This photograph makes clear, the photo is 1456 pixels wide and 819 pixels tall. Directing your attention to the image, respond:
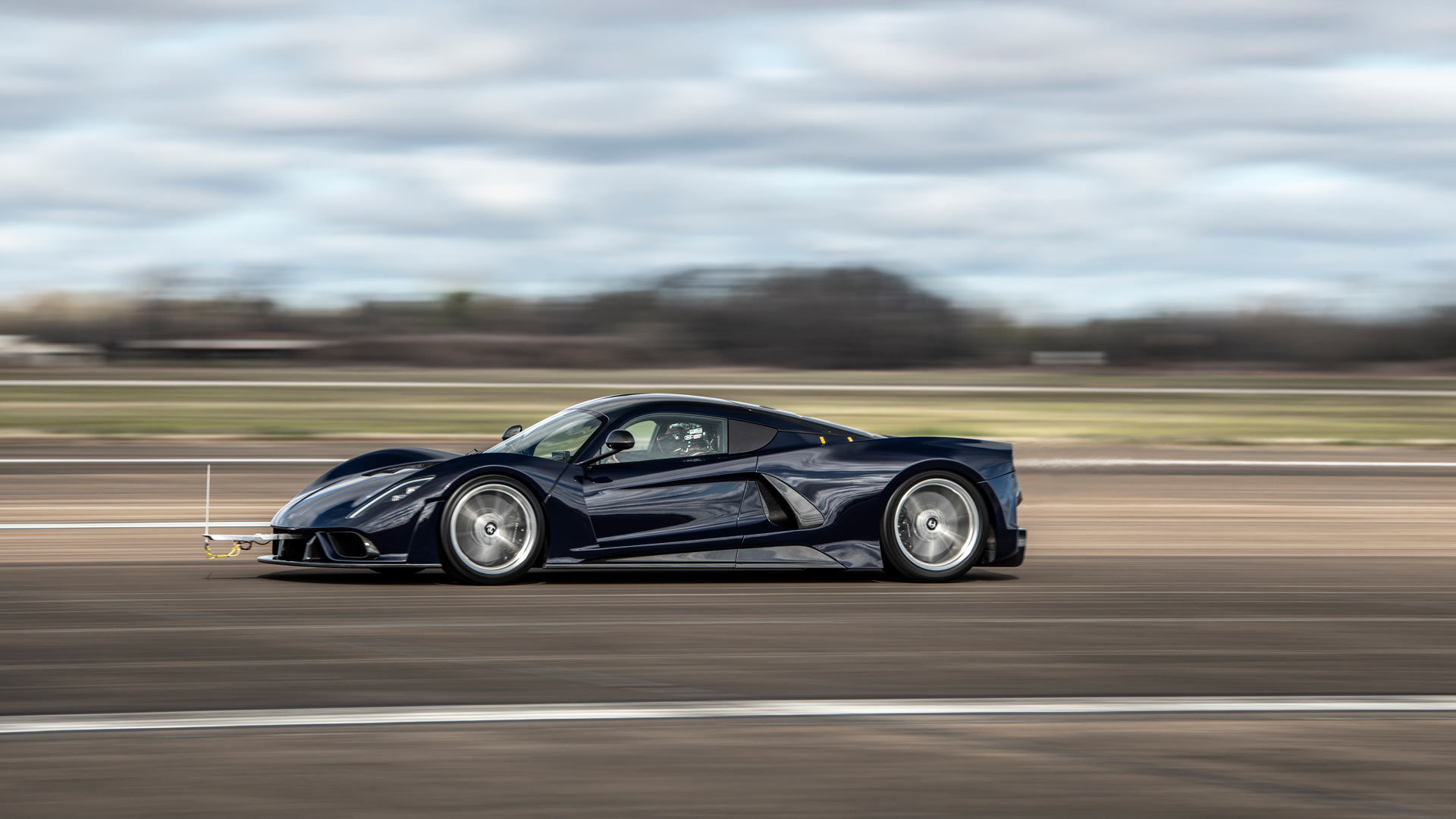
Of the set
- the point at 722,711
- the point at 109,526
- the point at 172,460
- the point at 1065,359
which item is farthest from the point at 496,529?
the point at 1065,359

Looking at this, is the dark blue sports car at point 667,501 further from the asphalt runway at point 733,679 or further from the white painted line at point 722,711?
the white painted line at point 722,711

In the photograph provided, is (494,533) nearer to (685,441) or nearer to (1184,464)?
(685,441)

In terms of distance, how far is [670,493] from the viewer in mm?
9031

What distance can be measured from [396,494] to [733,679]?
322cm

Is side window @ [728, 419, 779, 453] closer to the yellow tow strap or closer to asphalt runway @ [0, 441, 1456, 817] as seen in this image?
asphalt runway @ [0, 441, 1456, 817]

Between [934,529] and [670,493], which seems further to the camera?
[934,529]

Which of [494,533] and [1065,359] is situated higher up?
[1065,359]

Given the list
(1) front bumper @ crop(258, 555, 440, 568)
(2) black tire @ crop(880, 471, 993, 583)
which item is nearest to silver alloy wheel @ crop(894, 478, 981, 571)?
(2) black tire @ crop(880, 471, 993, 583)

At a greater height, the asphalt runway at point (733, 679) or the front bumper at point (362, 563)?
the front bumper at point (362, 563)

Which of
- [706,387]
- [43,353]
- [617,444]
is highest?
[43,353]

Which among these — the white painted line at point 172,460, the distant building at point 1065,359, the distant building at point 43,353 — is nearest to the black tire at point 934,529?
the white painted line at point 172,460

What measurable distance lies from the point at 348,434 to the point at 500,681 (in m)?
19.3

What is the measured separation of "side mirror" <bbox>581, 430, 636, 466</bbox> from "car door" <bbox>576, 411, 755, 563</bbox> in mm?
42

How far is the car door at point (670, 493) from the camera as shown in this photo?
892cm
